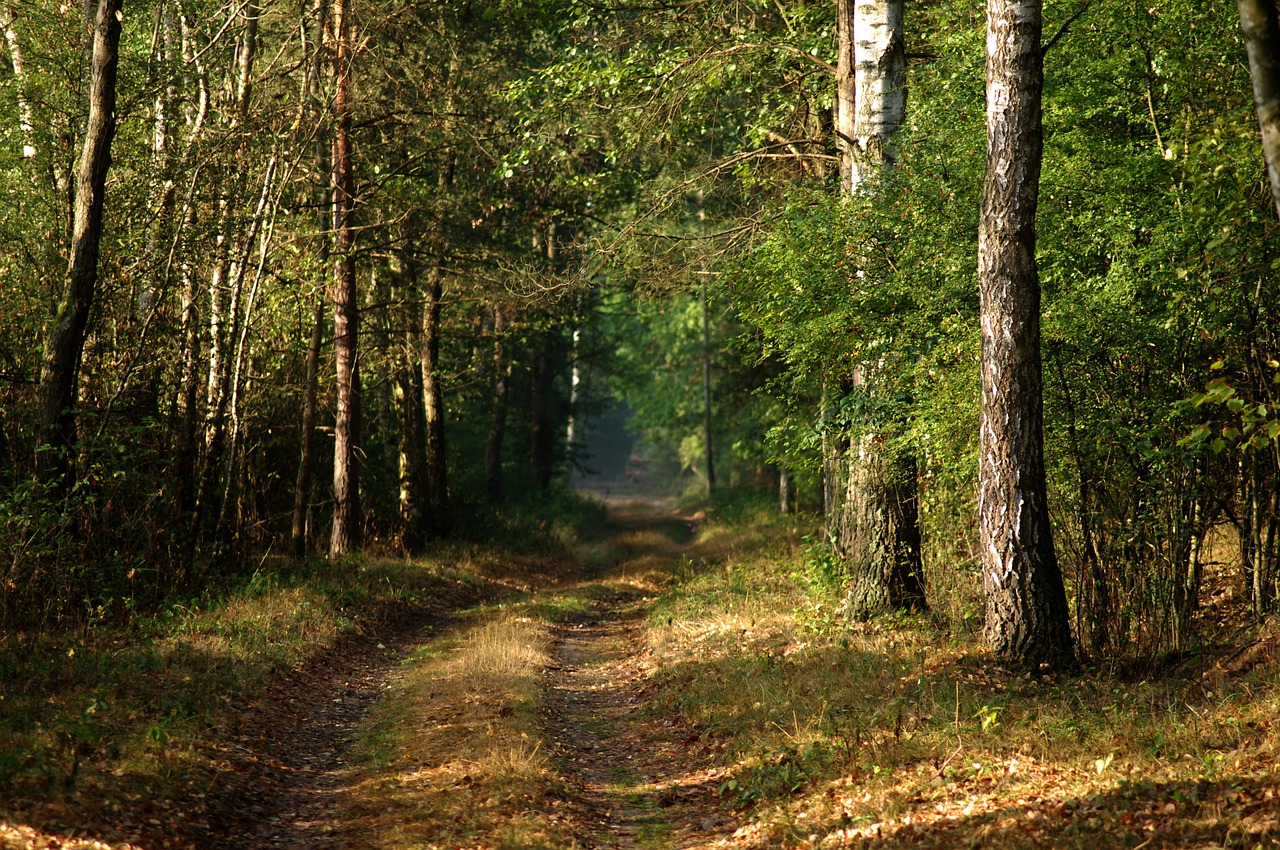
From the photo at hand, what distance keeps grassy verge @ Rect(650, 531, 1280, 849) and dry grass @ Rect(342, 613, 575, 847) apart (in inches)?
53.8

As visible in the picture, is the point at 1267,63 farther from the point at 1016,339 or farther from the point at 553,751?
the point at 553,751

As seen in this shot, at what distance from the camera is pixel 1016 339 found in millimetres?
7695

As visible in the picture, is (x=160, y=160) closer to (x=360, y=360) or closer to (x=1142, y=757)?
(x=360, y=360)

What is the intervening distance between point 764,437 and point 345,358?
8.21m

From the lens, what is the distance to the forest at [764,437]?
645cm

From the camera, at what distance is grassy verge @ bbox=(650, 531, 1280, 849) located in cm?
536

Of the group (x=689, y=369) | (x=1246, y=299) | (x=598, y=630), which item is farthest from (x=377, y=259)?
(x=689, y=369)

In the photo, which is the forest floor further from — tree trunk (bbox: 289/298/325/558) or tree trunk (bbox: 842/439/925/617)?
tree trunk (bbox: 289/298/325/558)

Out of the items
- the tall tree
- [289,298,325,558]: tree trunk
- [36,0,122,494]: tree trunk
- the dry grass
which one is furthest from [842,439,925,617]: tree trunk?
[289,298,325,558]: tree trunk

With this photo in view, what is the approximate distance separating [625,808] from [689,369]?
115ft

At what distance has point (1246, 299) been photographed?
290 inches

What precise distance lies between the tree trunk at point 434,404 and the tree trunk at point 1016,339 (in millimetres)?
12367

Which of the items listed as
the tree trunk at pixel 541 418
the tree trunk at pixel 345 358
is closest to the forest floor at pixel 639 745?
the tree trunk at pixel 345 358

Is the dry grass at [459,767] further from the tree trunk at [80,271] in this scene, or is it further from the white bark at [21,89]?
the white bark at [21,89]
